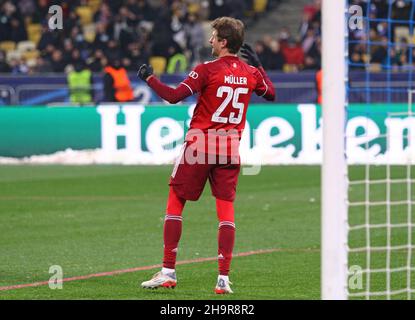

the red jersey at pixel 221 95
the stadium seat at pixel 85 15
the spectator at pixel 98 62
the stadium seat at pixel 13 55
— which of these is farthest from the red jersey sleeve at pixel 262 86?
the stadium seat at pixel 85 15

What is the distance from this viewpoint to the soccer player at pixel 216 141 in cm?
892

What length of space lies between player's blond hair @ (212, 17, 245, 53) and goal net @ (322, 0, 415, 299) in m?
0.84

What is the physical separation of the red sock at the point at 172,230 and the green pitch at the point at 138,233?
0.83 feet

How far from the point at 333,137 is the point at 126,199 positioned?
31.1ft

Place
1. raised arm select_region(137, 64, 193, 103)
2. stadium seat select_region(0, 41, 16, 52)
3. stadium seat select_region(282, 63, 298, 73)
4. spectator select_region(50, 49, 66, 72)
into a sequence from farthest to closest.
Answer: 1. stadium seat select_region(0, 41, 16, 52)
2. spectator select_region(50, 49, 66, 72)
3. stadium seat select_region(282, 63, 298, 73)
4. raised arm select_region(137, 64, 193, 103)

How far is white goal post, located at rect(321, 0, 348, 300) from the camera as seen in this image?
7082mm

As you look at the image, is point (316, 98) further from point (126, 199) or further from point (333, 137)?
point (333, 137)

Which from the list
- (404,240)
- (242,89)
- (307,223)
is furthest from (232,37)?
(307,223)

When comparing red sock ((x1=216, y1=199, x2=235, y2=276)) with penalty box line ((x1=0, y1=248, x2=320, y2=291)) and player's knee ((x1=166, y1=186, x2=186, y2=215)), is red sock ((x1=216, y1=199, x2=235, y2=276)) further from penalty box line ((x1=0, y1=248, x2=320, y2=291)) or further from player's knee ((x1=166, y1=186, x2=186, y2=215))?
penalty box line ((x1=0, y1=248, x2=320, y2=291))

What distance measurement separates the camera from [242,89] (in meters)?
9.04

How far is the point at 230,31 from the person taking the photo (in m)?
8.84

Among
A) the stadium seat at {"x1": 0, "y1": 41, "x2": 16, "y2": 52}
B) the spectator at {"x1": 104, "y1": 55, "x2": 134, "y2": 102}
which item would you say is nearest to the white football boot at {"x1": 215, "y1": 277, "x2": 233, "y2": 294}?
the spectator at {"x1": 104, "y1": 55, "x2": 134, "y2": 102}

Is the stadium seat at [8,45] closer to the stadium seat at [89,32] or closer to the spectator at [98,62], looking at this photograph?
the stadium seat at [89,32]

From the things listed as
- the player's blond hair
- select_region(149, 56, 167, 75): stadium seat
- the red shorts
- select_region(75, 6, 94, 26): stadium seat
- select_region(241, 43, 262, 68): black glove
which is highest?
select_region(75, 6, 94, 26): stadium seat
